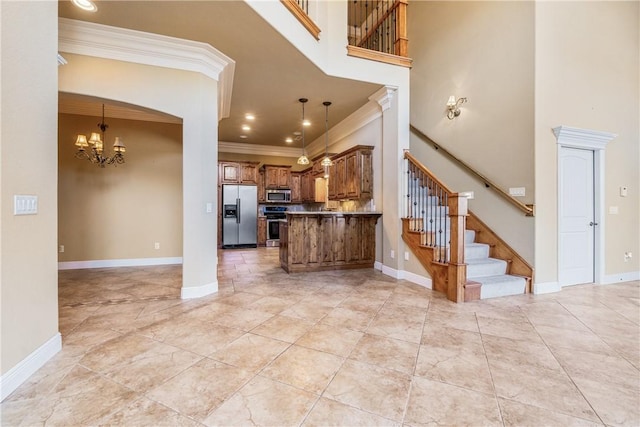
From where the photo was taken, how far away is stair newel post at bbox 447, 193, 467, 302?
3.37 m

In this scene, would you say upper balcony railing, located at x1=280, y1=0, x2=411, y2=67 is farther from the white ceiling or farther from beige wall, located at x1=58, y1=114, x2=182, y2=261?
beige wall, located at x1=58, y1=114, x2=182, y2=261

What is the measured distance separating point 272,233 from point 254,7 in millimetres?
6863

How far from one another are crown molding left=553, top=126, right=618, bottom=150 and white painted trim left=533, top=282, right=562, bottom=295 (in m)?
1.91

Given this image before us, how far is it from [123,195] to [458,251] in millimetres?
6027

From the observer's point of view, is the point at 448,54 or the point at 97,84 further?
the point at 448,54

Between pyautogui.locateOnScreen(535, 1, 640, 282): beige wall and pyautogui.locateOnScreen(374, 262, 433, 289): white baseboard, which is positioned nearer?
pyautogui.locateOnScreen(535, 1, 640, 282): beige wall

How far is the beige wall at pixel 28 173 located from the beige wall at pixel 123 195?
3839 mm

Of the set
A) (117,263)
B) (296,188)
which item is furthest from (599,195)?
(117,263)

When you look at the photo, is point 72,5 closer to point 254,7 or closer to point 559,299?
point 254,7

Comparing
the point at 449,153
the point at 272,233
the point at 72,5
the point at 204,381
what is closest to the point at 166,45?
the point at 72,5

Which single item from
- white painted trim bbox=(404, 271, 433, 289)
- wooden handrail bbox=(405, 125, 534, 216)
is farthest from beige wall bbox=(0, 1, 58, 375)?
wooden handrail bbox=(405, 125, 534, 216)

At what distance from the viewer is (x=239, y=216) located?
8.33 m

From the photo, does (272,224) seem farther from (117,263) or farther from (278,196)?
(117,263)

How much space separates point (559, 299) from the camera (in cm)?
349
